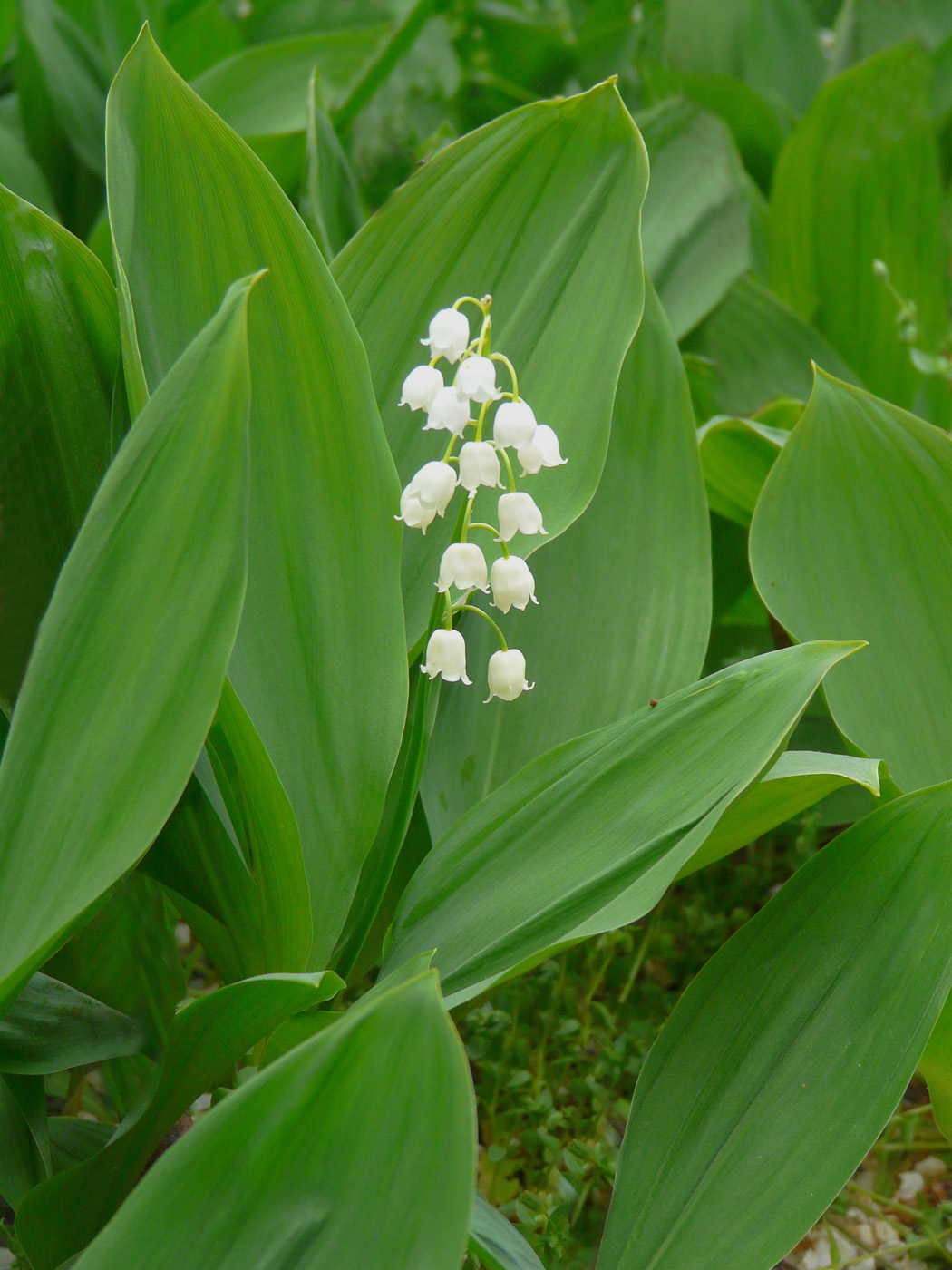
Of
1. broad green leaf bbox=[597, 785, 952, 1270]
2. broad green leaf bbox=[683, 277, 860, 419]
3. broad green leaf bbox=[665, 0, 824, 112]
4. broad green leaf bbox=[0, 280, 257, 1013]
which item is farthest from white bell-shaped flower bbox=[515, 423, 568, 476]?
broad green leaf bbox=[665, 0, 824, 112]

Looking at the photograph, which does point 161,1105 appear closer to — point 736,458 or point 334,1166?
point 334,1166

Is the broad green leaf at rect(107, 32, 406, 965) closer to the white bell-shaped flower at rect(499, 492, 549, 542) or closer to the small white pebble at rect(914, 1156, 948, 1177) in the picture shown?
the white bell-shaped flower at rect(499, 492, 549, 542)

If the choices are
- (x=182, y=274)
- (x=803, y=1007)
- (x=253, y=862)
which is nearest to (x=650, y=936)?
(x=803, y=1007)

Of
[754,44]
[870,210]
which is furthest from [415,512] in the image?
[754,44]

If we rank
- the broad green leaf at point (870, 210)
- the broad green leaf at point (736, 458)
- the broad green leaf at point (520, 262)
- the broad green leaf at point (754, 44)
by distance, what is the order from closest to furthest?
the broad green leaf at point (520, 262) → the broad green leaf at point (736, 458) → the broad green leaf at point (870, 210) → the broad green leaf at point (754, 44)

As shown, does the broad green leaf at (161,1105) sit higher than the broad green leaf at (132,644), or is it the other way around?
the broad green leaf at (132,644)

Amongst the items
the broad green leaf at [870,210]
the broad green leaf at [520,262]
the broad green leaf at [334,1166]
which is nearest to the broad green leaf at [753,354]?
the broad green leaf at [870,210]

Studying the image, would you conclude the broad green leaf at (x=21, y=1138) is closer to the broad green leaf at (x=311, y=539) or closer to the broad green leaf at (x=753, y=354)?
the broad green leaf at (x=311, y=539)
